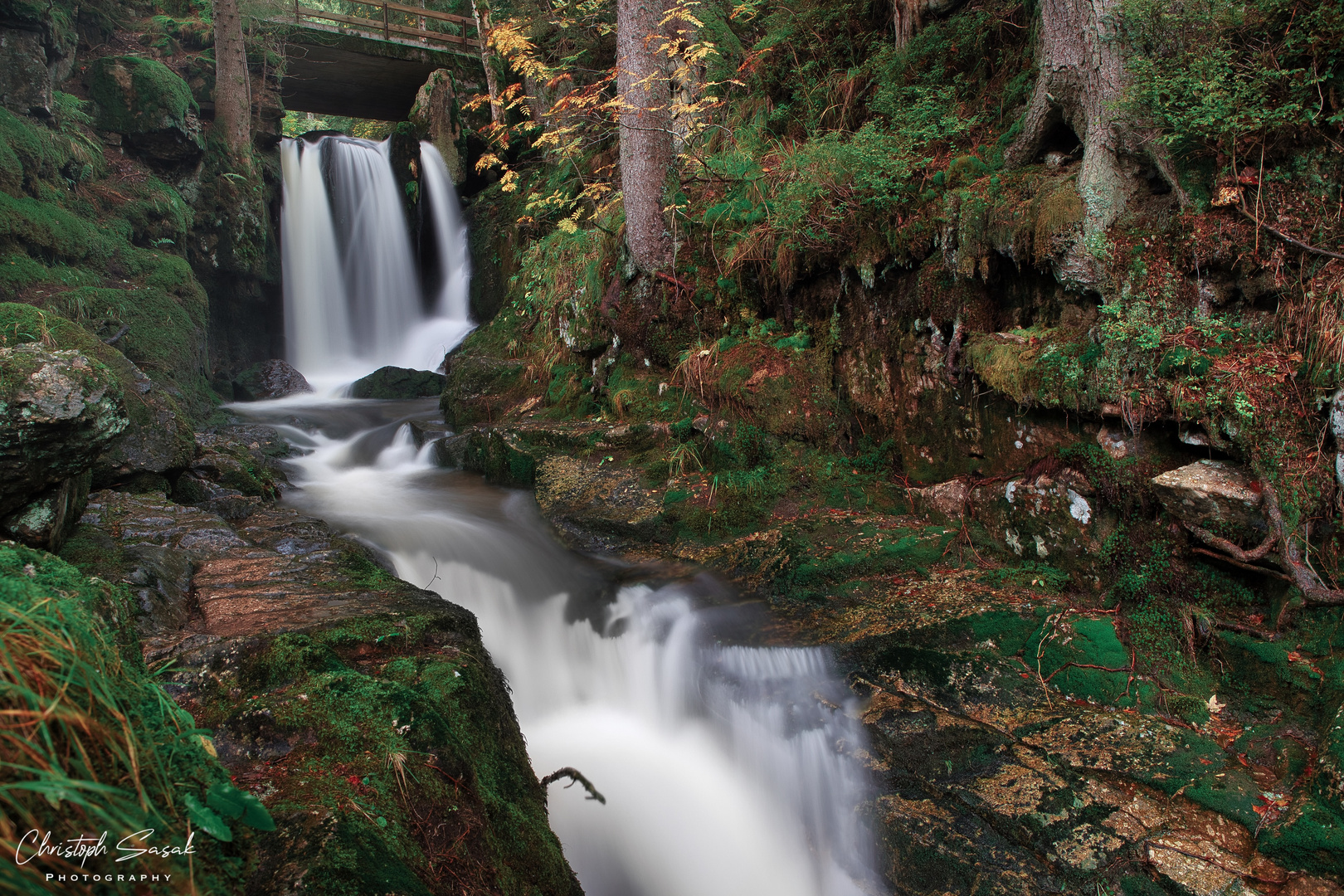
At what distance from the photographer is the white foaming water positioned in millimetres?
3840

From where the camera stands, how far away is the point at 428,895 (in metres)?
2.07

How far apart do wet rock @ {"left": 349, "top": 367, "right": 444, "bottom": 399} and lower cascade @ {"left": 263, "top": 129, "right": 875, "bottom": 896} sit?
14.3ft

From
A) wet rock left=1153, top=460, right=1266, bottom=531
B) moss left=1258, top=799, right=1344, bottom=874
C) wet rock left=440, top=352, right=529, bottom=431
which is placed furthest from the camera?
wet rock left=440, top=352, right=529, bottom=431

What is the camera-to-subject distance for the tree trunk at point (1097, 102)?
171 inches

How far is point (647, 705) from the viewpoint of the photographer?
4.77m

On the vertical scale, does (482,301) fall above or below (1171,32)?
below

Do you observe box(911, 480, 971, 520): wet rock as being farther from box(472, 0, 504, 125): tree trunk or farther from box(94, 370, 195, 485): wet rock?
box(472, 0, 504, 125): tree trunk

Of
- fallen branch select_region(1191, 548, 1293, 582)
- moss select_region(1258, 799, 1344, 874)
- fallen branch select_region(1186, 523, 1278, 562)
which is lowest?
moss select_region(1258, 799, 1344, 874)

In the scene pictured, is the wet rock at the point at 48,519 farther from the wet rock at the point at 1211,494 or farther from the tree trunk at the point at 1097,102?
the tree trunk at the point at 1097,102

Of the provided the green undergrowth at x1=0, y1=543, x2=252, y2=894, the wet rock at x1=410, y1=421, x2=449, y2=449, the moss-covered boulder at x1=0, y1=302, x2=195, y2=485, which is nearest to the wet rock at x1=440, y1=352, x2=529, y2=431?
the wet rock at x1=410, y1=421, x2=449, y2=449

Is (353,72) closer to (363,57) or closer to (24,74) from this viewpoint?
(363,57)

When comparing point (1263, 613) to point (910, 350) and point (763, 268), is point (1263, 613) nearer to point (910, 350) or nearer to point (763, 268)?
point (910, 350)

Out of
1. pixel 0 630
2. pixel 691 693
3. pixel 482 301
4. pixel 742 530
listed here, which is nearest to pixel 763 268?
pixel 742 530

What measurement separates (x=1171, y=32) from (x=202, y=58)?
18.3m
